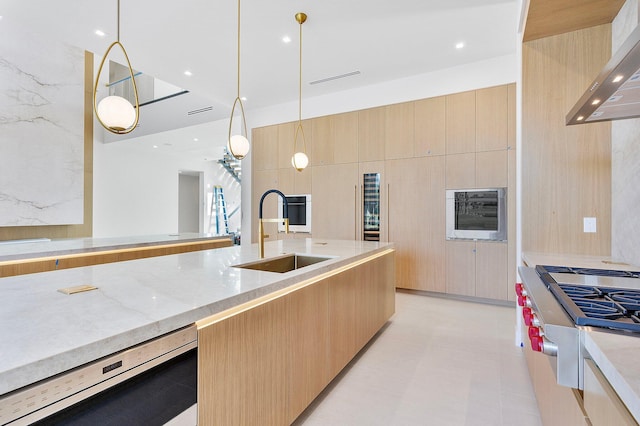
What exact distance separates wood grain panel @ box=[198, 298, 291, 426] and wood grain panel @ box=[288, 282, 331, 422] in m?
0.06

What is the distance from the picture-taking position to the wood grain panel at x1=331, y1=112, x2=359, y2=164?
16.2ft

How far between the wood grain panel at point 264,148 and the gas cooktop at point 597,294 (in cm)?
480

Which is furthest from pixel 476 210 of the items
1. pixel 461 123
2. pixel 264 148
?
pixel 264 148

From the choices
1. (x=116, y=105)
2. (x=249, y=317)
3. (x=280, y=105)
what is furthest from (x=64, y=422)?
(x=280, y=105)

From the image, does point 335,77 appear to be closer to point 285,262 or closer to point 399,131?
point 399,131

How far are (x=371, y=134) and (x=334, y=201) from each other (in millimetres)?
1211

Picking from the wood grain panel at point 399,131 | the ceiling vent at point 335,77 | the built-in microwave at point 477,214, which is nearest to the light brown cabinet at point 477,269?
the built-in microwave at point 477,214

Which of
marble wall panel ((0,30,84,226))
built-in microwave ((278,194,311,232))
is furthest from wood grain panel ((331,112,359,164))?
marble wall panel ((0,30,84,226))

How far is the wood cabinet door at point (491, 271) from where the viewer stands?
3871 mm

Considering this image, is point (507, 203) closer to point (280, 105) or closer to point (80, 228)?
point (280, 105)

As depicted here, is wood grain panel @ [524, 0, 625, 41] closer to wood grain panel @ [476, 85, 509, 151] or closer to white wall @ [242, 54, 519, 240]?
white wall @ [242, 54, 519, 240]

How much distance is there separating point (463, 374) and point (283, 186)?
4.16 metres

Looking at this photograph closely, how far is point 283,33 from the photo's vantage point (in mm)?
3518

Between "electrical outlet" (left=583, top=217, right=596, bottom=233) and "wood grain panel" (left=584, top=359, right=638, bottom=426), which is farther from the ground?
"electrical outlet" (left=583, top=217, right=596, bottom=233)
